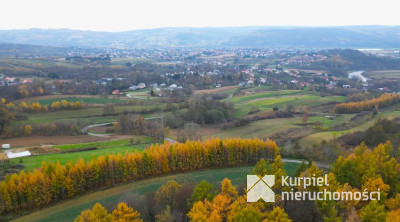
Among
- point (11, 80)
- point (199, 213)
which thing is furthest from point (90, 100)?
point (199, 213)

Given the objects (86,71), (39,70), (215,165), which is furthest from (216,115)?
(39,70)

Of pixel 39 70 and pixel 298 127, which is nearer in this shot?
pixel 298 127

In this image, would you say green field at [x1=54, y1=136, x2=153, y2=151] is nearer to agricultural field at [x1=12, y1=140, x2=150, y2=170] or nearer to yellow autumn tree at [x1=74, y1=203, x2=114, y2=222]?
→ agricultural field at [x1=12, y1=140, x2=150, y2=170]

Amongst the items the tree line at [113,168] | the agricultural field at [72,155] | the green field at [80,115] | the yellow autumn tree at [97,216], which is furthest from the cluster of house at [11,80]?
the yellow autumn tree at [97,216]

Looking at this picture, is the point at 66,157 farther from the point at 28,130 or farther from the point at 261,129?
the point at 261,129

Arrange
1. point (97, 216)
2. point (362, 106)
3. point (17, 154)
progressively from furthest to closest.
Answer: point (362, 106) → point (17, 154) → point (97, 216)

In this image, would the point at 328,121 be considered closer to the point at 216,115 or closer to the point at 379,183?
the point at 216,115

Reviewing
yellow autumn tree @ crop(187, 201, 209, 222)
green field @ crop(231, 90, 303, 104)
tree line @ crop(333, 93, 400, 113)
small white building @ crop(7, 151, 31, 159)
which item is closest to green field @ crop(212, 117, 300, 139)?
tree line @ crop(333, 93, 400, 113)
